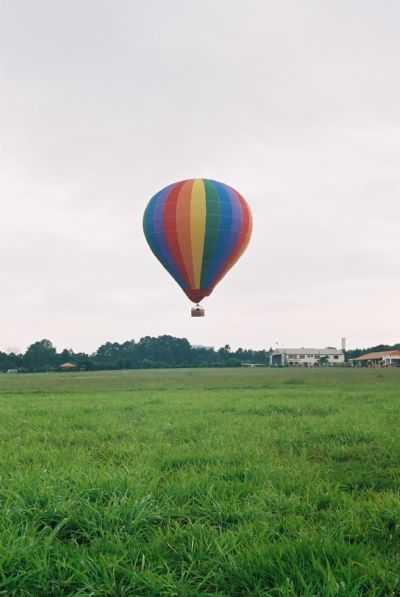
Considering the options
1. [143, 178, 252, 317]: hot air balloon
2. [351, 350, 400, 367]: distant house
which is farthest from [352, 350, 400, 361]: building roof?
[143, 178, 252, 317]: hot air balloon

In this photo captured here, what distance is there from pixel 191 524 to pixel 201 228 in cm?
2397

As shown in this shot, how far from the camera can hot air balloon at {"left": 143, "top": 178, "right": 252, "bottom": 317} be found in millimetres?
27453

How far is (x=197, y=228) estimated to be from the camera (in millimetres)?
27328

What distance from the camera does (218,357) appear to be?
153125 mm

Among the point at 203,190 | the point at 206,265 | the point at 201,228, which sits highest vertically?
the point at 203,190

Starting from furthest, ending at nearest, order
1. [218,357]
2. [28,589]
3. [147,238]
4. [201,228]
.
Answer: [218,357], [147,238], [201,228], [28,589]

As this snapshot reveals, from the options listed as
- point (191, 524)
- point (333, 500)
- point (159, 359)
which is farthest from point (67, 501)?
point (159, 359)

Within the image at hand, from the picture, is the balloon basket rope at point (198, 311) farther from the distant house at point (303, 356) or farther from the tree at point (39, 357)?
the distant house at point (303, 356)

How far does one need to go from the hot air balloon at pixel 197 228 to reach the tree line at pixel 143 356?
83.8m

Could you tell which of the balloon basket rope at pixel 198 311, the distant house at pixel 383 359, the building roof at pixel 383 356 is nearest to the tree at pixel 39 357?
the distant house at pixel 383 359

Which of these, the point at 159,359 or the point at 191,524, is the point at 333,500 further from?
the point at 159,359

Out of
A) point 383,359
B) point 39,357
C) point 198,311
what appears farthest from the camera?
point 383,359

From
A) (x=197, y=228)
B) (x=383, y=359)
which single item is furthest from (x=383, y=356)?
(x=197, y=228)

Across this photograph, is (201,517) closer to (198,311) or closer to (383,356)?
(198,311)
